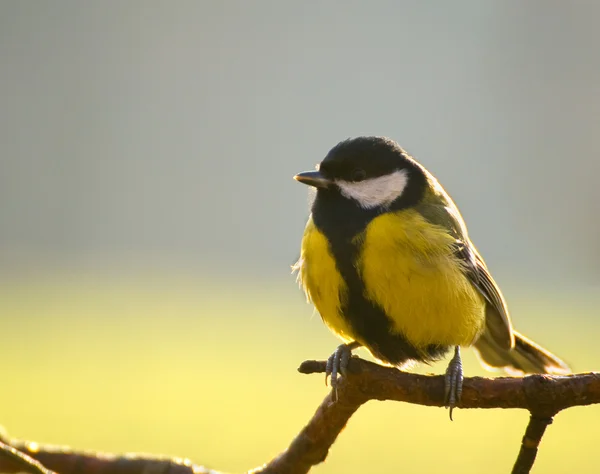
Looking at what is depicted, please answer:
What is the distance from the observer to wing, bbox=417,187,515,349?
5.44 ft

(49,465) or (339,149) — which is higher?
(339,149)

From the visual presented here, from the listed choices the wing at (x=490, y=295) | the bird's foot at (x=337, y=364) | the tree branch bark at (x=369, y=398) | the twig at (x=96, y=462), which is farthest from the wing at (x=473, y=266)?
the twig at (x=96, y=462)

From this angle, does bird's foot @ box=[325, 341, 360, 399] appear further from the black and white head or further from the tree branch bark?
the black and white head

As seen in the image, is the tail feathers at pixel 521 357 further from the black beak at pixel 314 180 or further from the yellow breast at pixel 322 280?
the black beak at pixel 314 180

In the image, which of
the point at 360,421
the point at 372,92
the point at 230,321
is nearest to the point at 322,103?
the point at 372,92

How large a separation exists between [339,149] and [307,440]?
2.16 ft

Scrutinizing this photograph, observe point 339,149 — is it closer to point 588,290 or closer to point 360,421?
point 360,421

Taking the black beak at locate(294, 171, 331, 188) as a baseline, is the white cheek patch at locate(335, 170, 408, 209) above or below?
below

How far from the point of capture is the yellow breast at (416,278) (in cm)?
150

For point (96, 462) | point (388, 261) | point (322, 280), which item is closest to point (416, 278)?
point (388, 261)

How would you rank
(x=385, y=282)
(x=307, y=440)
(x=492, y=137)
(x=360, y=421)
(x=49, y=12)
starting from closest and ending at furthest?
(x=307, y=440) < (x=385, y=282) < (x=360, y=421) < (x=492, y=137) < (x=49, y=12)

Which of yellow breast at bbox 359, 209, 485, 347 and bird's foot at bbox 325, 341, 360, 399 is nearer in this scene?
bird's foot at bbox 325, 341, 360, 399

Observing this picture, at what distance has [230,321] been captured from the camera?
5.16m

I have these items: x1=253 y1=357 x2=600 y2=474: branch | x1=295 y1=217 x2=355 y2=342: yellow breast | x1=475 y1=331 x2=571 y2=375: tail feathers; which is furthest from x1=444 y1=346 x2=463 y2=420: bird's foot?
x1=475 y1=331 x2=571 y2=375: tail feathers
